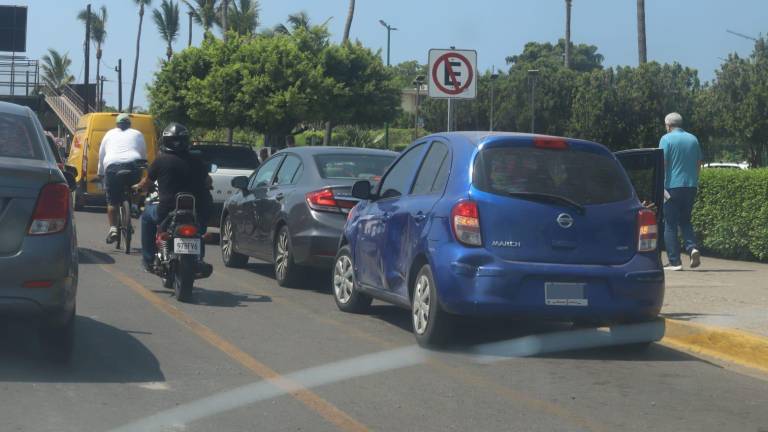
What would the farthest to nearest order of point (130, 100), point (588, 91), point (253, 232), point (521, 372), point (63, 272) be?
point (130, 100)
point (588, 91)
point (253, 232)
point (521, 372)
point (63, 272)

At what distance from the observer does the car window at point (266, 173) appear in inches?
547

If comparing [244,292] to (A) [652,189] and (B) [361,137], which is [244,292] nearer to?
(A) [652,189]

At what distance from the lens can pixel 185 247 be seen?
10.9 m

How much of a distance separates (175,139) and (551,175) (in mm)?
4175

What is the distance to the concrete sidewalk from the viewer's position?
10.2m

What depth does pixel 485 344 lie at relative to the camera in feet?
30.7

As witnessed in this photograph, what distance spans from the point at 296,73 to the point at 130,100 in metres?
74.6

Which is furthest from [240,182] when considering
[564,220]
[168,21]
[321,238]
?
[168,21]

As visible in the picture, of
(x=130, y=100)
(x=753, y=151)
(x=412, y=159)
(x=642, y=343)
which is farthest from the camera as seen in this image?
(x=130, y=100)

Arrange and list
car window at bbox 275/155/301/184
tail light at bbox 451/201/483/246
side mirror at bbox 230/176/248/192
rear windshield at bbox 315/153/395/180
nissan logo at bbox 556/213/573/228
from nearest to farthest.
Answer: tail light at bbox 451/201/483/246
nissan logo at bbox 556/213/573/228
rear windshield at bbox 315/153/395/180
car window at bbox 275/155/301/184
side mirror at bbox 230/176/248/192

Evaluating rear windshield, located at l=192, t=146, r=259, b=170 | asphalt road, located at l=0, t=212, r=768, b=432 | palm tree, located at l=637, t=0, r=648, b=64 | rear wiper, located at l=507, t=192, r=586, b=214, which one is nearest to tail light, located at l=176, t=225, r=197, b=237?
asphalt road, located at l=0, t=212, r=768, b=432

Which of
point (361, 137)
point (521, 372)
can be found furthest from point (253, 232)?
point (361, 137)

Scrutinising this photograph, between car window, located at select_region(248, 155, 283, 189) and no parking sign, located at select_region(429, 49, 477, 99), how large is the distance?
2.22 m

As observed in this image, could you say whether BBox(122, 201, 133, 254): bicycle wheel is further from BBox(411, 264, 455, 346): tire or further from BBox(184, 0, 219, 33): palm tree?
BBox(184, 0, 219, 33): palm tree
